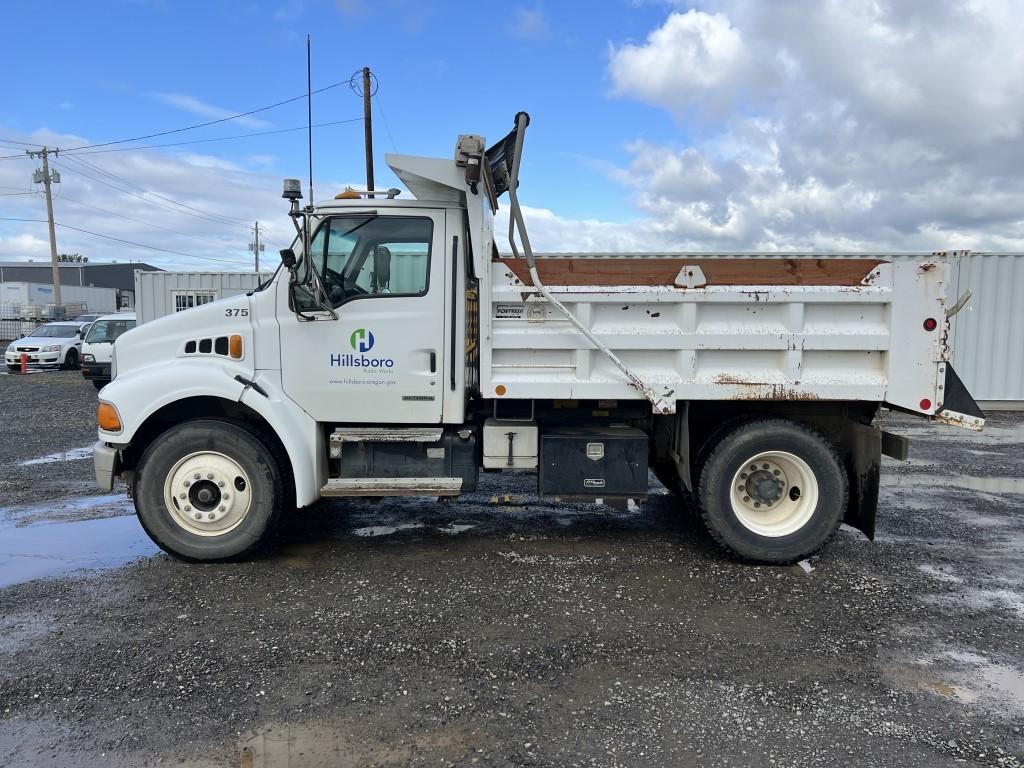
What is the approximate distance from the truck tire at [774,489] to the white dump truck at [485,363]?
0.02 meters

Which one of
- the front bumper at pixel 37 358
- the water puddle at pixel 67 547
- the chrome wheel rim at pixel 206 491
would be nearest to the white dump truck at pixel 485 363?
the chrome wheel rim at pixel 206 491

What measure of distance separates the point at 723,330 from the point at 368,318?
263cm

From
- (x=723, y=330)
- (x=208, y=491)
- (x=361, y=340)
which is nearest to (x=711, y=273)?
(x=723, y=330)

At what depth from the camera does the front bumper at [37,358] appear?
874 inches

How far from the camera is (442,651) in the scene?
3842 mm

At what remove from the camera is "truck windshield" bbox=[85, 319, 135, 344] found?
18000 mm

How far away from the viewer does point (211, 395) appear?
16.4ft

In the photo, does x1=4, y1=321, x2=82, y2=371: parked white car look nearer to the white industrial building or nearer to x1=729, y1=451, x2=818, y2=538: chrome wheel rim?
the white industrial building

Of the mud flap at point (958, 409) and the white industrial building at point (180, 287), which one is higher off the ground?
the white industrial building at point (180, 287)

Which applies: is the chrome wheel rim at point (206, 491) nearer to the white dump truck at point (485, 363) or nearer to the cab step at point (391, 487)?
the white dump truck at point (485, 363)

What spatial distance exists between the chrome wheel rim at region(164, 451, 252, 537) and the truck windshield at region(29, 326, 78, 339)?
72.9 ft

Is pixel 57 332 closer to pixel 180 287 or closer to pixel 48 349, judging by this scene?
pixel 48 349

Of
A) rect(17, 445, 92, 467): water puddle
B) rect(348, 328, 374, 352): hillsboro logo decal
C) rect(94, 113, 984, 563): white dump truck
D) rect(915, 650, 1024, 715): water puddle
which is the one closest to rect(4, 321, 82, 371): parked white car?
rect(17, 445, 92, 467): water puddle

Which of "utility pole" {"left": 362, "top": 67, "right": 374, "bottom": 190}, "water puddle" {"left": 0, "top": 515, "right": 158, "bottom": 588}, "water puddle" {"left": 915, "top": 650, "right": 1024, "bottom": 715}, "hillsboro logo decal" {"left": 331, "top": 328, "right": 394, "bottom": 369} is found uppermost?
"utility pole" {"left": 362, "top": 67, "right": 374, "bottom": 190}
